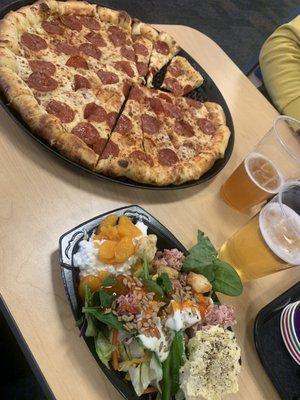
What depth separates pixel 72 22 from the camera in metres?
1.62

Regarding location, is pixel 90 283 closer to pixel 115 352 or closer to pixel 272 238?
pixel 115 352

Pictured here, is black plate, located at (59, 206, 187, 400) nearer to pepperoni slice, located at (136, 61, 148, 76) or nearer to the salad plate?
the salad plate

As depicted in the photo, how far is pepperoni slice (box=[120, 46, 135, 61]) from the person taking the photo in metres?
1.71

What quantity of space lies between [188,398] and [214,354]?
10cm

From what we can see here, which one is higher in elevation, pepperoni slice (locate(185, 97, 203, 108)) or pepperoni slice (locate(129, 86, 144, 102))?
pepperoni slice (locate(185, 97, 203, 108))

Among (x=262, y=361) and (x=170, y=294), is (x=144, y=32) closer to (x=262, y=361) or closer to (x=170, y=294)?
(x=170, y=294)

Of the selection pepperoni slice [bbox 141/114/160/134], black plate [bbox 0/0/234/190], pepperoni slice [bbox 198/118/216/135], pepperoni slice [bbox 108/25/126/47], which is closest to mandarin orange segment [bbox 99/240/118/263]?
black plate [bbox 0/0/234/190]

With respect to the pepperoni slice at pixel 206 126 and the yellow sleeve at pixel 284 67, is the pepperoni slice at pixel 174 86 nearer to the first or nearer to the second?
the pepperoni slice at pixel 206 126

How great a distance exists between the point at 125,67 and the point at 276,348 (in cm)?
113

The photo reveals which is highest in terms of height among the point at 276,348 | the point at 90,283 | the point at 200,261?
the point at 200,261

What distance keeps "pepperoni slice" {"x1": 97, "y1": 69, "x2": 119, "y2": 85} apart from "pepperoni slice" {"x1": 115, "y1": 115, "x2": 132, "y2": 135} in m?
0.15

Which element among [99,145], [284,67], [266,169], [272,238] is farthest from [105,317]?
[284,67]

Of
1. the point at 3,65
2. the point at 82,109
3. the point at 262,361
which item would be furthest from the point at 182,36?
the point at 262,361

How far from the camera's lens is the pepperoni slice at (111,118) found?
58.0 inches
